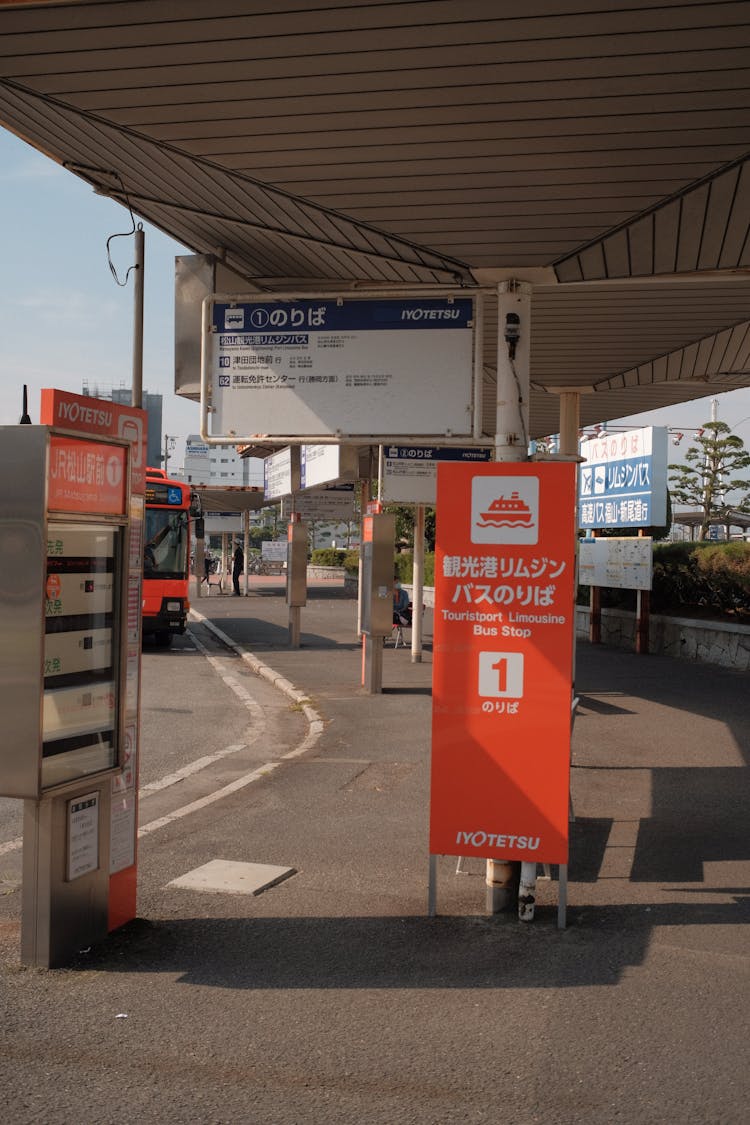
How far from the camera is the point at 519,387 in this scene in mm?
6051

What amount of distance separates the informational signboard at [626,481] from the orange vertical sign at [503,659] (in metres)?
13.5

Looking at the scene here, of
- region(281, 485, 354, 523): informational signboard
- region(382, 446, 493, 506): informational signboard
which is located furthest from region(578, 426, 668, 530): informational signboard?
region(281, 485, 354, 523): informational signboard

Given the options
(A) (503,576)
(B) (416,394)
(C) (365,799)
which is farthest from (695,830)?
(B) (416,394)

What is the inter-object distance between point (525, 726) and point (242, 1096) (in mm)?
2336

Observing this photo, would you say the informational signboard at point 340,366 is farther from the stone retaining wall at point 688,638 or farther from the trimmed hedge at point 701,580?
the trimmed hedge at point 701,580

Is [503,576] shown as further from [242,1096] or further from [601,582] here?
[601,582]

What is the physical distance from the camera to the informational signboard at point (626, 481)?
19.0 meters

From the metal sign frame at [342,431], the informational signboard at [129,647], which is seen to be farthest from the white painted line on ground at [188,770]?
the informational signboard at [129,647]

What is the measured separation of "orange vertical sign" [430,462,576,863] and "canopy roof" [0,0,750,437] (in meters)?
1.44

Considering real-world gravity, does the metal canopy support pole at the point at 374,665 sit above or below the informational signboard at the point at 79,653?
below

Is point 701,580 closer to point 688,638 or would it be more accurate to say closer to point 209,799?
point 688,638

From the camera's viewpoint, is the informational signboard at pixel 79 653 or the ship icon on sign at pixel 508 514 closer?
the informational signboard at pixel 79 653

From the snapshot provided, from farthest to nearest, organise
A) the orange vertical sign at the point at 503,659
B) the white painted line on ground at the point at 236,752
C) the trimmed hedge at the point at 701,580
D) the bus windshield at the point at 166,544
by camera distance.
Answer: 1. the bus windshield at the point at 166,544
2. the trimmed hedge at the point at 701,580
3. the white painted line on ground at the point at 236,752
4. the orange vertical sign at the point at 503,659

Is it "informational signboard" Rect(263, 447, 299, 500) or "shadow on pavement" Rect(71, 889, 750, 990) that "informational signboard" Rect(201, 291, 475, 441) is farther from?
"informational signboard" Rect(263, 447, 299, 500)
